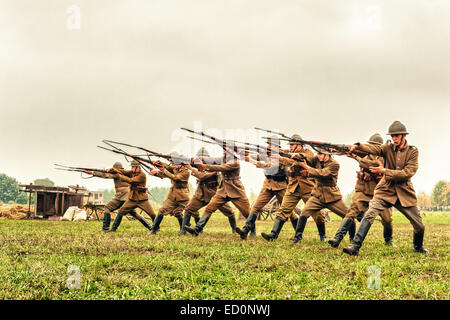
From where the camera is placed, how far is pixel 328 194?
991cm

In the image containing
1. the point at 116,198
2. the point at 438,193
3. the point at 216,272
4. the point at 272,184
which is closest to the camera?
the point at 216,272

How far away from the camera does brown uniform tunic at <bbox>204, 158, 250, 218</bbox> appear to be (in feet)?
37.1

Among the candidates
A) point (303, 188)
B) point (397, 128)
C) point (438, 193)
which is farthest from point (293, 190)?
Result: point (438, 193)

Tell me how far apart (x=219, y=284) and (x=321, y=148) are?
4936 millimetres

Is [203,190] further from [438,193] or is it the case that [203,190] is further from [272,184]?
[438,193]

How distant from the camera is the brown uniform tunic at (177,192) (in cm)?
1298

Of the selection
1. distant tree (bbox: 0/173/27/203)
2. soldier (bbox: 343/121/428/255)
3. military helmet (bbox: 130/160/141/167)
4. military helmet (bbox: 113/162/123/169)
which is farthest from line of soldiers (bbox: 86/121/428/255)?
distant tree (bbox: 0/173/27/203)

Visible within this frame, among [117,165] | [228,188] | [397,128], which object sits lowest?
[228,188]

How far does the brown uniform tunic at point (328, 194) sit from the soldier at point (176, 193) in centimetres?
435

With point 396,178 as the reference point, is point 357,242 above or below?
below

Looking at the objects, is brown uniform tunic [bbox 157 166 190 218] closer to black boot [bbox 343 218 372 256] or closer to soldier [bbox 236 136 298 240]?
soldier [bbox 236 136 298 240]

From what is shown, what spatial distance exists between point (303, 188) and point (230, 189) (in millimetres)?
1920

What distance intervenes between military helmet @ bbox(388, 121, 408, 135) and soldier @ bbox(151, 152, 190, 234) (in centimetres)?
656
